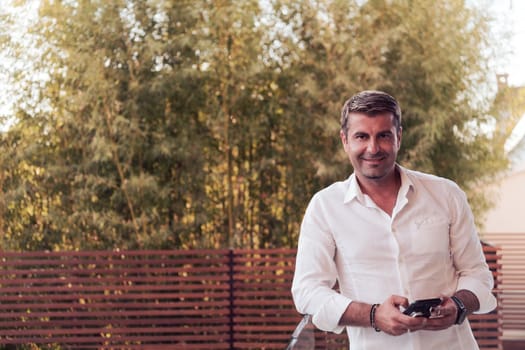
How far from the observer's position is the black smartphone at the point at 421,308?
1240 mm

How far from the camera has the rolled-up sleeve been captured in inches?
52.6

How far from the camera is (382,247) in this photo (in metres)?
1.35

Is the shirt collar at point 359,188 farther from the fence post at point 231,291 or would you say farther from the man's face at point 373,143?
the fence post at point 231,291

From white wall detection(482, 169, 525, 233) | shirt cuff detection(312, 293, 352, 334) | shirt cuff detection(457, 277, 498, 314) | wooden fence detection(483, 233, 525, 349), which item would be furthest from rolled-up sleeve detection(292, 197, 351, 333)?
white wall detection(482, 169, 525, 233)

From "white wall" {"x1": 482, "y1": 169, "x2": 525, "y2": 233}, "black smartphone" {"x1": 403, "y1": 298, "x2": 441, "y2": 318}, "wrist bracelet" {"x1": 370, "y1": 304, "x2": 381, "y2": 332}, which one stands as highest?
"black smartphone" {"x1": 403, "y1": 298, "x2": 441, "y2": 318}

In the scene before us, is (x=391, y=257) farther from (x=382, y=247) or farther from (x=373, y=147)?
(x=373, y=147)

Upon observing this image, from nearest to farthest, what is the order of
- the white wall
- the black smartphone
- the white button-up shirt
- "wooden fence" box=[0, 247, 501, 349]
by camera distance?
1. the black smartphone
2. the white button-up shirt
3. "wooden fence" box=[0, 247, 501, 349]
4. the white wall

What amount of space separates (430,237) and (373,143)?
20 centimetres

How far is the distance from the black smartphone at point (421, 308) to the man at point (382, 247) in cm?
4

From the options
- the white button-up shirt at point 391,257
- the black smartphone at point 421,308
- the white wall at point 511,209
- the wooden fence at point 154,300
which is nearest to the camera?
the black smartphone at point 421,308

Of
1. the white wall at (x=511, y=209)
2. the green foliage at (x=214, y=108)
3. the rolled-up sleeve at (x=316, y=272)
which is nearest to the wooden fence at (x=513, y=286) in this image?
the green foliage at (x=214, y=108)

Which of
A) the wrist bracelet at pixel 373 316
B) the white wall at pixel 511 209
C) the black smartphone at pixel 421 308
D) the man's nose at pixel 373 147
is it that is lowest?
the white wall at pixel 511 209

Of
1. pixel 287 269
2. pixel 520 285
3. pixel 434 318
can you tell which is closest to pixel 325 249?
pixel 434 318

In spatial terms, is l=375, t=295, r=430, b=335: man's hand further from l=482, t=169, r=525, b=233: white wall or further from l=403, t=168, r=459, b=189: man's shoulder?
l=482, t=169, r=525, b=233: white wall
